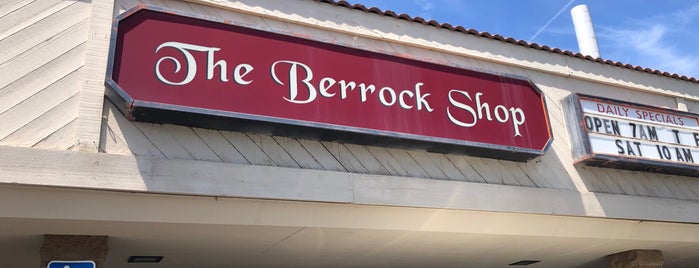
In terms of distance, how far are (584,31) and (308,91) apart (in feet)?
29.4

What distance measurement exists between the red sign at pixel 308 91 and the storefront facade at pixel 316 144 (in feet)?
0.06

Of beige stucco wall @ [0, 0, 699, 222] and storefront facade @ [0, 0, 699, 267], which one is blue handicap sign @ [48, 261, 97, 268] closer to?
storefront facade @ [0, 0, 699, 267]

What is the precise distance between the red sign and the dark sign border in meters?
0.47

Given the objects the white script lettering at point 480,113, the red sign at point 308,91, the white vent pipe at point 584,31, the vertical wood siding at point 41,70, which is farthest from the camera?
the white vent pipe at point 584,31

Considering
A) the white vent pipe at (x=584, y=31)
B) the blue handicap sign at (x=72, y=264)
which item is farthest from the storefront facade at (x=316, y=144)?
the white vent pipe at (x=584, y=31)

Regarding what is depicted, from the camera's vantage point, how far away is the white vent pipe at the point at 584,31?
1274 centimetres

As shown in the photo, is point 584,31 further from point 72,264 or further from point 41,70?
point 72,264

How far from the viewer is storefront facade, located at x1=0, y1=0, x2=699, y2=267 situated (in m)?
5.36

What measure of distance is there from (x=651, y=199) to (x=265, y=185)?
5.45m

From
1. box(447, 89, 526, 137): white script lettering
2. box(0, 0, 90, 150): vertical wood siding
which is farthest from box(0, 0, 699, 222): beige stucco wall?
box(447, 89, 526, 137): white script lettering

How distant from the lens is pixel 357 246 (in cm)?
738

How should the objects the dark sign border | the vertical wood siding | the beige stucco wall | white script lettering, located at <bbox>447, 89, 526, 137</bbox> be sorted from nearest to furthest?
the vertical wood siding, the beige stucco wall, white script lettering, located at <bbox>447, 89, 526, 137</bbox>, the dark sign border

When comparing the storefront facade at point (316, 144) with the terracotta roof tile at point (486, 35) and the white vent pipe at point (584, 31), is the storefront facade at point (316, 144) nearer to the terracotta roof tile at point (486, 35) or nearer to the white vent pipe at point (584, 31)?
the terracotta roof tile at point (486, 35)

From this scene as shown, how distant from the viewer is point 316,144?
6359 mm
